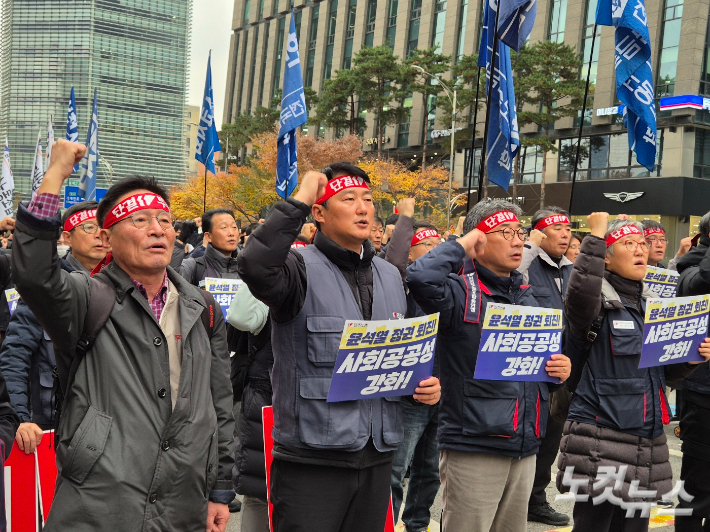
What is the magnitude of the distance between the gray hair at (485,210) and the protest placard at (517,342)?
60 cm

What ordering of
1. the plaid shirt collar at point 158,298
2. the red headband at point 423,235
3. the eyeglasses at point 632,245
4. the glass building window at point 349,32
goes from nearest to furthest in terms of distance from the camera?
the plaid shirt collar at point 158,298, the eyeglasses at point 632,245, the red headband at point 423,235, the glass building window at point 349,32

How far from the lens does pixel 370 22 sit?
57344 millimetres

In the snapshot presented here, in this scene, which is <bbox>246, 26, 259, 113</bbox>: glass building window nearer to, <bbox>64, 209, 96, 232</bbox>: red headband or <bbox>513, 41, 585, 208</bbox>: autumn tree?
<bbox>513, 41, 585, 208</bbox>: autumn tree

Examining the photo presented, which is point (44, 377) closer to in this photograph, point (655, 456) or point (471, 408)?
point (471, 408)

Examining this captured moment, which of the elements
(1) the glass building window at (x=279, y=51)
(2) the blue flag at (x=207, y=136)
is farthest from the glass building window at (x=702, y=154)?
(1) the glass building window at (x=279, y=51)

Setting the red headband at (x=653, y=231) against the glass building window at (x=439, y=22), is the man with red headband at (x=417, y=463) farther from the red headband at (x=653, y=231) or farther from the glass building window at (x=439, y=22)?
the glass building window at (x=439, y=22)

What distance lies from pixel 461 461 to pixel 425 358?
754mm

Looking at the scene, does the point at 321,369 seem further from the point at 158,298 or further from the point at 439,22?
the point at 439,22

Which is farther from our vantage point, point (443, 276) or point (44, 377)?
point (44, 377)

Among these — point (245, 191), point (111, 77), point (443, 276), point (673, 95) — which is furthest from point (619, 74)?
point (111, 77)

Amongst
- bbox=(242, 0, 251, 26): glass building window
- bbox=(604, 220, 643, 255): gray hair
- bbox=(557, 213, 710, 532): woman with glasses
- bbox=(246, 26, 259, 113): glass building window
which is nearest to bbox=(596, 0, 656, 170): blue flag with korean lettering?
bbox=(604, 220, 643, 255): gray hair

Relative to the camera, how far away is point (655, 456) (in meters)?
4.27

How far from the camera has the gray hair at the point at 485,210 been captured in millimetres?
4180

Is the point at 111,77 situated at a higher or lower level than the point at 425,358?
higher
